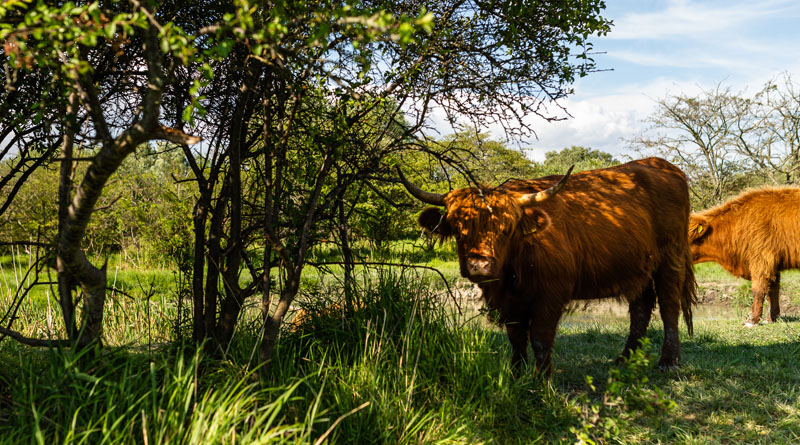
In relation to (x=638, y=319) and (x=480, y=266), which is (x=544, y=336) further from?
(x=638, y=319)

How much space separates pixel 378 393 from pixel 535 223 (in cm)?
188

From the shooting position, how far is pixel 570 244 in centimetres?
476

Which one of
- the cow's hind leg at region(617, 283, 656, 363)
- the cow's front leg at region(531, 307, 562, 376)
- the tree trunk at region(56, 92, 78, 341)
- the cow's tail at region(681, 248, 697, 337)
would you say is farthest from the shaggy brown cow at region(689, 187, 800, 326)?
the tree trunk at region(56, 92, 78, 341)

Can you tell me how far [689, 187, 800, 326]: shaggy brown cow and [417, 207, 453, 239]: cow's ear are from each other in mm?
6574

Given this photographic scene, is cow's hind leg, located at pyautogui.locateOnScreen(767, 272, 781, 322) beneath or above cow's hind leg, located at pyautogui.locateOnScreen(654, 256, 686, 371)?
beneath

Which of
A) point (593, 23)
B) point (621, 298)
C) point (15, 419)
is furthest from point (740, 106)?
point (15, 419)

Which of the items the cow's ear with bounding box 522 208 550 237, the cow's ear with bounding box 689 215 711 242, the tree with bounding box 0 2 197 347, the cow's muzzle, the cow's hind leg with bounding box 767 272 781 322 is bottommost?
the cow's hind leg with bounding box 767 272 781 322

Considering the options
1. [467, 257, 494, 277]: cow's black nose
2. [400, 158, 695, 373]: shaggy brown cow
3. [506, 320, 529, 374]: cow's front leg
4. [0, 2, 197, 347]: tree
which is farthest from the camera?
[506, 320, 529, 374]: cow's front leg

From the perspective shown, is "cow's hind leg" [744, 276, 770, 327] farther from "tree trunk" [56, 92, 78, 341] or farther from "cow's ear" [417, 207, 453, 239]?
"tree trunk" [56, 92, 78, 341]

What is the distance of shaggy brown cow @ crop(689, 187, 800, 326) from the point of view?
8.95 m

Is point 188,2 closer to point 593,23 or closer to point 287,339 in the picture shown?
point 287,339

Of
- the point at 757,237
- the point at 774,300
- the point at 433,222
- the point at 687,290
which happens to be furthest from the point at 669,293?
the point at 774,300

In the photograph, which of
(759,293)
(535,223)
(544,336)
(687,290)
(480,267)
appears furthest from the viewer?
(759,293)

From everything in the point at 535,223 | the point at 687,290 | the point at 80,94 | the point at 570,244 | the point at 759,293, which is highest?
the point at 80,94
